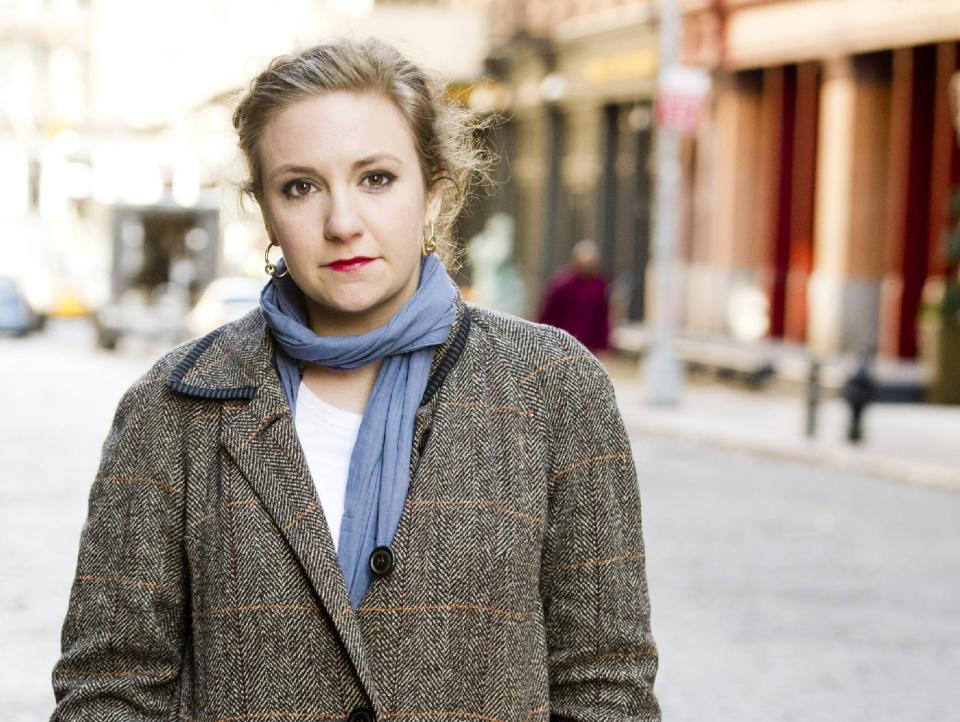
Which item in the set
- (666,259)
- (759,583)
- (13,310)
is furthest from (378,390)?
(13,310)

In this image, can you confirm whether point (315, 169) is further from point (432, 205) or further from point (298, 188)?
point (432, 205)

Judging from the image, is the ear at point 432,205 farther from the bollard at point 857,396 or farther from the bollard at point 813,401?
the bollard at point 813,401

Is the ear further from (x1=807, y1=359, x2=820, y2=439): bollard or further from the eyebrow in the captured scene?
(x1=807, y1=359, x2=820, y2=439): bollard

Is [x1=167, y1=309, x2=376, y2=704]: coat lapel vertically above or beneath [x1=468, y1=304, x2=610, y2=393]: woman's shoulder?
beneath

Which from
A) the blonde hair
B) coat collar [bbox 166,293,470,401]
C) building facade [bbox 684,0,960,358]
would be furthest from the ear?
building facade [bbox 684,0,960,358]

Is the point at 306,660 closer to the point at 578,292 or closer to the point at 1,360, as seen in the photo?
the point at 578,292

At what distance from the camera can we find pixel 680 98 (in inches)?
822

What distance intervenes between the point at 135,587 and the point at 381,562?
360 mm

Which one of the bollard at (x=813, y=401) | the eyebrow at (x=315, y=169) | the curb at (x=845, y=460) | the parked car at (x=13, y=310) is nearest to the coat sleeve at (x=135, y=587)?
the eyebrow at (x=315, y=169)

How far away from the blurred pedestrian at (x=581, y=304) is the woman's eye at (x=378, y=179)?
18330 millimetres

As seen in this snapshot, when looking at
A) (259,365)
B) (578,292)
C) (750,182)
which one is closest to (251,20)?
(750,182)

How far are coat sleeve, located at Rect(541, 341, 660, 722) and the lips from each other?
0.31m

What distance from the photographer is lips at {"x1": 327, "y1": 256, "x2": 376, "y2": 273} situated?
8.46 feet

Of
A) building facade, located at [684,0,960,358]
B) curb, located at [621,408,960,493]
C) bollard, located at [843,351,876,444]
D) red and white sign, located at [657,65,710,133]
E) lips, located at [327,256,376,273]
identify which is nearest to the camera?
lips, located at [327,256,376,273]
